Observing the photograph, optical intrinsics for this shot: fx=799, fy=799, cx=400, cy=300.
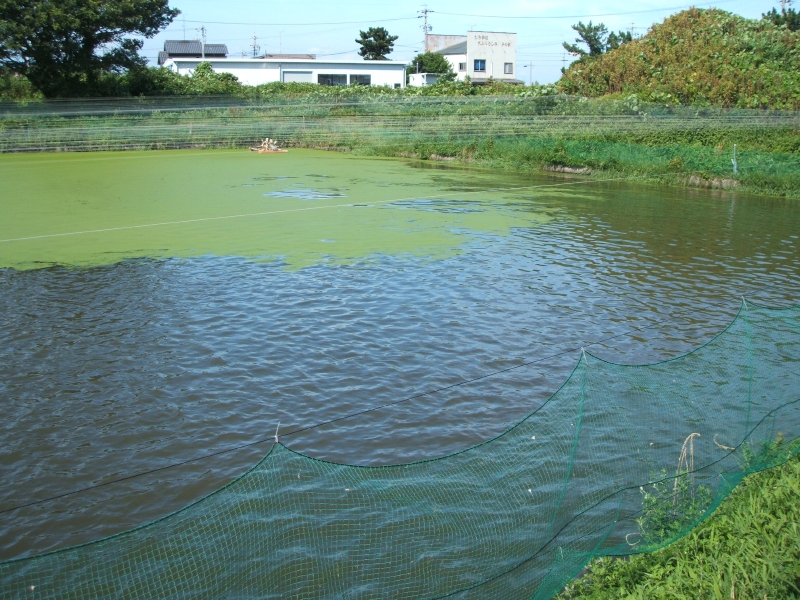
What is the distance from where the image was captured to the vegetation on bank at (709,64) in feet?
96.5

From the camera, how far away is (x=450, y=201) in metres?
20.6

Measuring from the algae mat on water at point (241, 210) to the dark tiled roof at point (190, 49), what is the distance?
179 ft

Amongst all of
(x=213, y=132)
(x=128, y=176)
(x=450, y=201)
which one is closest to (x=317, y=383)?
(x=450, y=201)

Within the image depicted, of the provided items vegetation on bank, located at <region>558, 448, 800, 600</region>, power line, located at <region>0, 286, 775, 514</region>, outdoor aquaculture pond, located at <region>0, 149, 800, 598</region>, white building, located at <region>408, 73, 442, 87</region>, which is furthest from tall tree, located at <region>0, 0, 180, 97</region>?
vegetation on bank, located at <region>558, 448, 800, 600</region>

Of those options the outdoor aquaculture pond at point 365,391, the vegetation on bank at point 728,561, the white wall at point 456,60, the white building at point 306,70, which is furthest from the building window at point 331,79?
the vegetation on bank at point 728,561

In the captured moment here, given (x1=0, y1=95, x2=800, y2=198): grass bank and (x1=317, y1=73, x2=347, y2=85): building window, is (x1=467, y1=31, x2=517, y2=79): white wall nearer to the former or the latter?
(x1=317, y1=73, x2=347, y2=85): building window

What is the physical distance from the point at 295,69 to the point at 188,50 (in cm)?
2524

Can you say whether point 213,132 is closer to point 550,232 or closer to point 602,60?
point 602,60

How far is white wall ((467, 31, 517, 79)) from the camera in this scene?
232ft

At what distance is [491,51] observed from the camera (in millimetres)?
71438

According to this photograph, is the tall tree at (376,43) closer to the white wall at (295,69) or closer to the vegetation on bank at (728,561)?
the white wall at (295,69)

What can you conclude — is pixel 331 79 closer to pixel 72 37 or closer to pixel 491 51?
pixel 491 51

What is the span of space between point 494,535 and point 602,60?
3369 centimetres

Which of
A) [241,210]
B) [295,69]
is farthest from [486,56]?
[241,210]
